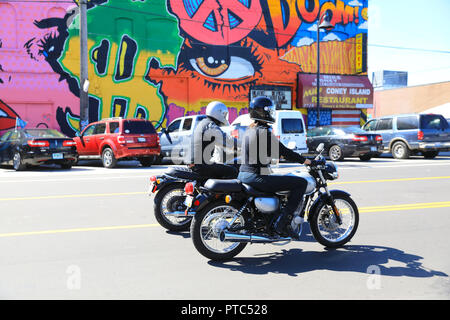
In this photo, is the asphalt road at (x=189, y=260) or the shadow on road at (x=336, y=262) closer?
the asphalt road at (x=189, y=260)

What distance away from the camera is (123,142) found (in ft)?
49.5

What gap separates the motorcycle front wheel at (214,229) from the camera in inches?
178

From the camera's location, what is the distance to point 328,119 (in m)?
28.8

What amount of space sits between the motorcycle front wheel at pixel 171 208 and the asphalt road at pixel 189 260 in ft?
0.63

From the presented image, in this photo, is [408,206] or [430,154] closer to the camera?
[408,206]

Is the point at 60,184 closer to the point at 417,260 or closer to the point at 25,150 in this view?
the point at 25,150

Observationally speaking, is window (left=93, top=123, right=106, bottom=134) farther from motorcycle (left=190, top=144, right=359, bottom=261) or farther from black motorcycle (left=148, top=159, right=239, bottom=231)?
motorcycle (left=190, top=144, right=359, bottom=261)

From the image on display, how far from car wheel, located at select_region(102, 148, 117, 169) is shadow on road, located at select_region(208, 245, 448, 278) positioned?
1136 centimetres

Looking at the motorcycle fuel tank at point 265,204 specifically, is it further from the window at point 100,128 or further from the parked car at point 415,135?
the parked car at point 415,135

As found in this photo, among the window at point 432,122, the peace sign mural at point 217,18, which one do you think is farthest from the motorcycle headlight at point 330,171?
the peace sign mural at point 217,18

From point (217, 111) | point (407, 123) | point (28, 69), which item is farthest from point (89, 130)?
point (407, 123)

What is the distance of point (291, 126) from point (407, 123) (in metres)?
5.49

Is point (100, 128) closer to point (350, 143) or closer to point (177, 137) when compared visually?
point (177, 137)

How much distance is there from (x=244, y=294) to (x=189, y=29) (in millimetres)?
22657
